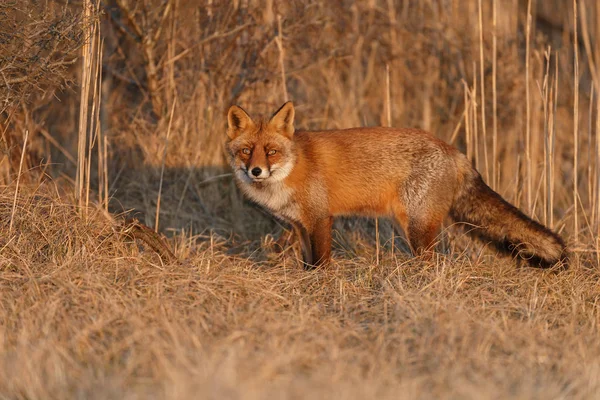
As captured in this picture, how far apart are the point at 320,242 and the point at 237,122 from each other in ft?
3.08

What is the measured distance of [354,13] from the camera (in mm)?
6777

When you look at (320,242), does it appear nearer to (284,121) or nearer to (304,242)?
(304,242)

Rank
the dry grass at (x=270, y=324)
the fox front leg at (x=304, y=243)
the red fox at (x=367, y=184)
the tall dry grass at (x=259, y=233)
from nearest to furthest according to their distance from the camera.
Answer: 1. the dry grass at (x=270, y=324)
2. the tall dry grass at (x=259, y=233)
3. the red fox at (x=367, y=184)
4. the fox front leg at (x=304, y=243)

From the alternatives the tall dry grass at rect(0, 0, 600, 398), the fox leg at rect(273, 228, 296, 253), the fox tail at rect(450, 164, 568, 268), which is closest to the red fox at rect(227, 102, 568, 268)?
the fox tail at rect(450, 164, 568, 268)

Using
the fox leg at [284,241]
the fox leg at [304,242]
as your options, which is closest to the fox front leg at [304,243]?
the fox leg at [304,242]

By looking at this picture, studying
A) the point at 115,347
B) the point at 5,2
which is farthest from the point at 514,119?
the point at 115,347

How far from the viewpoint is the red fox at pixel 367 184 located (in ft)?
15.0

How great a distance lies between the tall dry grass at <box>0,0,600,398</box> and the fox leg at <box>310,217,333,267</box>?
11 centimetres

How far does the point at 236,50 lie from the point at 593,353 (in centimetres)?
392

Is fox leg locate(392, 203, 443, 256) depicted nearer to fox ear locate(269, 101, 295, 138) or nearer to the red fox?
the red fox

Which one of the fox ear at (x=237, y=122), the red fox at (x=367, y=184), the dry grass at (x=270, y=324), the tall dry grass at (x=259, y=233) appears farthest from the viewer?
the fox ear at (x=237, y=122)

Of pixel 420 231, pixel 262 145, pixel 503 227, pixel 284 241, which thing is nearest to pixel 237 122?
pixel 262 145

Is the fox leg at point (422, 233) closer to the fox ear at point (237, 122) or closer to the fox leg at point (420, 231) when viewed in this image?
the fox leg at point (420, 231)

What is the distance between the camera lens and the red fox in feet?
15.0
